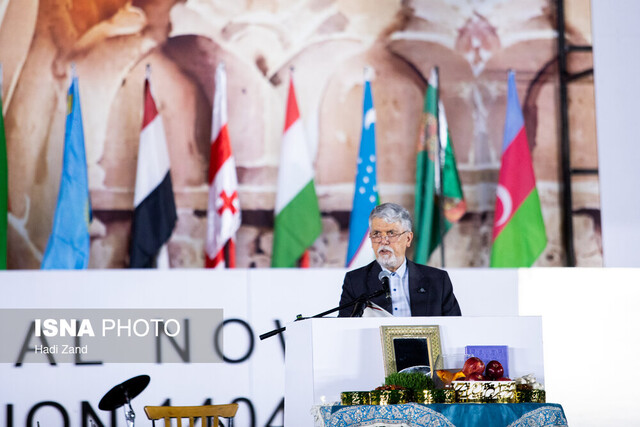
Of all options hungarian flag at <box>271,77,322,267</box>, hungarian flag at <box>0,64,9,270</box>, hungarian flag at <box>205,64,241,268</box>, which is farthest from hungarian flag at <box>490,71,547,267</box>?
hungarian flag at <box>0,64,9,270</box>

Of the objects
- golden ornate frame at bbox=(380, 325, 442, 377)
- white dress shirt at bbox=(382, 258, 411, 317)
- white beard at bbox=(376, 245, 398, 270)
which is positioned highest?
white beard at bbox=(376, 245, 398, 270)

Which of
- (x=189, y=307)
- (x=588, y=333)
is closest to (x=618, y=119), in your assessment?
(x=588, y=333)

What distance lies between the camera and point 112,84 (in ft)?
25.2

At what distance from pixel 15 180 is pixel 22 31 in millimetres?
1233

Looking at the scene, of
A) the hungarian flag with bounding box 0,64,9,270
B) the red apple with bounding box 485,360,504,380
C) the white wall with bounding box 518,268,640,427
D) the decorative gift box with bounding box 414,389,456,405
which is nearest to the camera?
the decorative gift box with bounding box 414,389,456,405

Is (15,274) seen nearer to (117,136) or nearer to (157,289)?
(157,289)

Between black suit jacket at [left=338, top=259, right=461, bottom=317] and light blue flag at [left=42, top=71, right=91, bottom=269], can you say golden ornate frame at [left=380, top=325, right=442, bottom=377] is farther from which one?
light blue flag at [left=42, top=71, right=91, bottom=269]

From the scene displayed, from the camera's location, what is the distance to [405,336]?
3160 mm

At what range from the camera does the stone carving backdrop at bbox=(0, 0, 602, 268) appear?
299 inches

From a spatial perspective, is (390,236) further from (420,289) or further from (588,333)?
(588,333)

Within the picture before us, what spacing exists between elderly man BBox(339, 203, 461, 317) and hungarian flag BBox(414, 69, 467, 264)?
11.7 feet

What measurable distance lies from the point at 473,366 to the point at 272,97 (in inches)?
201

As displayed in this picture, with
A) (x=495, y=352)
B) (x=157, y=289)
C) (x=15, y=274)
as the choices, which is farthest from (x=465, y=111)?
(x=495, y=352)

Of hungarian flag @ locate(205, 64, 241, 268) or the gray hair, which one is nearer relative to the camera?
the gray hair
